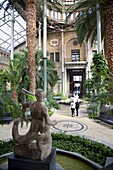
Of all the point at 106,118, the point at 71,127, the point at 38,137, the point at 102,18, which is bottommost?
the point at 71,127

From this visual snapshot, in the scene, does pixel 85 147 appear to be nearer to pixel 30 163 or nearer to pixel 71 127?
pixel 30 163

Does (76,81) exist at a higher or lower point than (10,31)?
lower

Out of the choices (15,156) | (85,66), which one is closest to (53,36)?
(85,66)

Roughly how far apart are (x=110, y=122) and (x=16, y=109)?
617 cm

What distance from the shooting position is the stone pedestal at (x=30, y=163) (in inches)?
143

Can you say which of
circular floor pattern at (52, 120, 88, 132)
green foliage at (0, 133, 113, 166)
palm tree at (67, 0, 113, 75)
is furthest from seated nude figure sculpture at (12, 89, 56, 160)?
palm tree at (67, 0, 113, 75)

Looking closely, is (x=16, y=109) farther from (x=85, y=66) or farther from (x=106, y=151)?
(x=85, y=66)

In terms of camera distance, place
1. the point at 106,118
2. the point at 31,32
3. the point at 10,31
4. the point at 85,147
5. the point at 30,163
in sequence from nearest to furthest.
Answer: the point at 30,163, the point at 85,147, the point at 106,118, the point at 31,32, the point at 10,31

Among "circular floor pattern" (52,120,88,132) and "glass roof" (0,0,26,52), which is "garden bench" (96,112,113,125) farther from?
"glass roof" (0,0,26,52)

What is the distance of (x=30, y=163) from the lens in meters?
3.70

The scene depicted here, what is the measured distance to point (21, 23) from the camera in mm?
29156

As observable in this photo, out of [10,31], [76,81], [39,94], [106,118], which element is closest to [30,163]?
[39,94]

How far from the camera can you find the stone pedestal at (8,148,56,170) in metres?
3.62

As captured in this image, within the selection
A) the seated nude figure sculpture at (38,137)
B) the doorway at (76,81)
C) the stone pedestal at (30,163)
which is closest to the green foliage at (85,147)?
the stone pedestal at (30,163)
